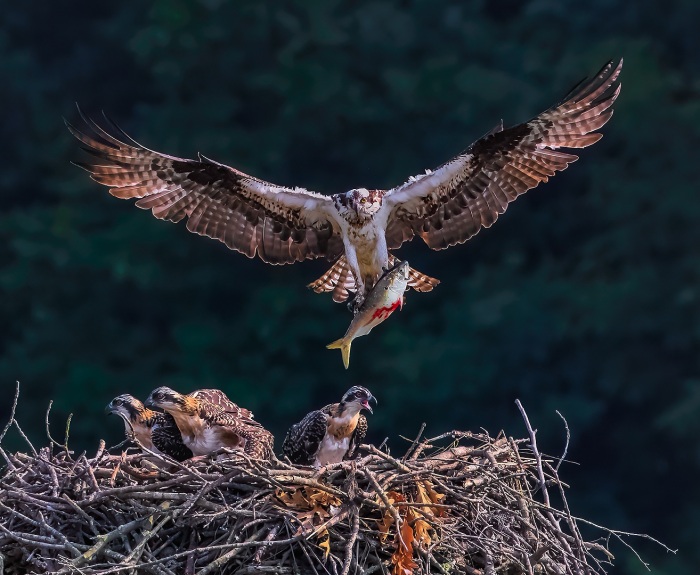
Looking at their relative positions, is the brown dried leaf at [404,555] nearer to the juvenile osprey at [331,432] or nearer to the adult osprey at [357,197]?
the juvenile osprey at [331,432]

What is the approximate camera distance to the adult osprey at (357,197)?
6500 millimetres

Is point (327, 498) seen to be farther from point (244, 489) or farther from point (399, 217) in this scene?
point (399, 217)

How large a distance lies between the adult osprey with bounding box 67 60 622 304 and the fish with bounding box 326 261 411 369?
127cm

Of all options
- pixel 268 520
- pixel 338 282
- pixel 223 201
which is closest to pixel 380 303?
pixel 268 520

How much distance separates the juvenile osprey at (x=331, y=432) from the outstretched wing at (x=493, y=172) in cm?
142

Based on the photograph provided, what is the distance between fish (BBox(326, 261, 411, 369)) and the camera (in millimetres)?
5105

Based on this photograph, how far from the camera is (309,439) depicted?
5582mm

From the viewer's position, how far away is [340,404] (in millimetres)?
5594

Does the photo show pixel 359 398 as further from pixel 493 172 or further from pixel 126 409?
pixel 493 172

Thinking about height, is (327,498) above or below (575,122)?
below

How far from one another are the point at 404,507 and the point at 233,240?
2.72m

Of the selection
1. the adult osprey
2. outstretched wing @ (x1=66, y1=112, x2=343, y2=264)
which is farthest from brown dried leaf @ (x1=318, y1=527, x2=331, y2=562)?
outstretched wing @ (x1=66, y1=112, x2=343, y2=264)

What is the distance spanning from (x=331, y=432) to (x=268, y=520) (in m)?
1.14

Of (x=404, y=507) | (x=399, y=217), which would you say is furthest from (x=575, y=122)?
(x=404, y=507)
